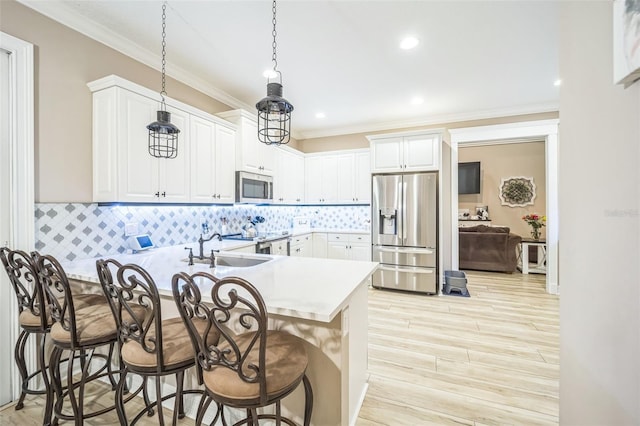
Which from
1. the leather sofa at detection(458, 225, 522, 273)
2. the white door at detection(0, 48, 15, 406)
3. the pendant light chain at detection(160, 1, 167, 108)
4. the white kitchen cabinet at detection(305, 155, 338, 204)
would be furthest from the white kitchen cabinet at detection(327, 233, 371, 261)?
the white door at detection(0, 48, 15, 406)

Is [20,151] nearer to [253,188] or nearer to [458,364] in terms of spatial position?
[253,188]

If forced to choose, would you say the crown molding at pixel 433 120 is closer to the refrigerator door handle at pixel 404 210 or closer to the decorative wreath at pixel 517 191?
the refrigerator door handle at pixel 404 210

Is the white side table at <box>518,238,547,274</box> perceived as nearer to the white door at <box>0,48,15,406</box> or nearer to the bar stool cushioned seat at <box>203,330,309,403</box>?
the bar stool cushioned seat at <box>203,330,309,403</box>

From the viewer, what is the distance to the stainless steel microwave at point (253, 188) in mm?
3691

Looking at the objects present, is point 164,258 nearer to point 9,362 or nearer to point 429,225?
point 9,362

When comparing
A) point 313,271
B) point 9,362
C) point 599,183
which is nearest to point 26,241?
point 9,362

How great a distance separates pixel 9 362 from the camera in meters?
1.96

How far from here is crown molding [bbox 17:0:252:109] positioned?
210 cm

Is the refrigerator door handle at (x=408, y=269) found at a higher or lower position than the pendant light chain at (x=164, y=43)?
lower

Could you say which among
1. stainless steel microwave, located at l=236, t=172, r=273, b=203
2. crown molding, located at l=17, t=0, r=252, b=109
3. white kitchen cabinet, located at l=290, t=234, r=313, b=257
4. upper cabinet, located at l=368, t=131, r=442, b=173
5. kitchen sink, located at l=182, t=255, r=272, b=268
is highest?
crown molding, located at l=17, t=0, r=252, b=109

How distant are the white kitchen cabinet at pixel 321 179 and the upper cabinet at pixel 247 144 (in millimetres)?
1411

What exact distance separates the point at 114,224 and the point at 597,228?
3.32 m

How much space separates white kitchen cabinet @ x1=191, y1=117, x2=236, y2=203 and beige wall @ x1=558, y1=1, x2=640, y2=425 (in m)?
3.08

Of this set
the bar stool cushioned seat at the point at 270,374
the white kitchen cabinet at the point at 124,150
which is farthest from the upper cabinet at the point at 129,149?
the bar stool cushioned seat at the point at 270,374
